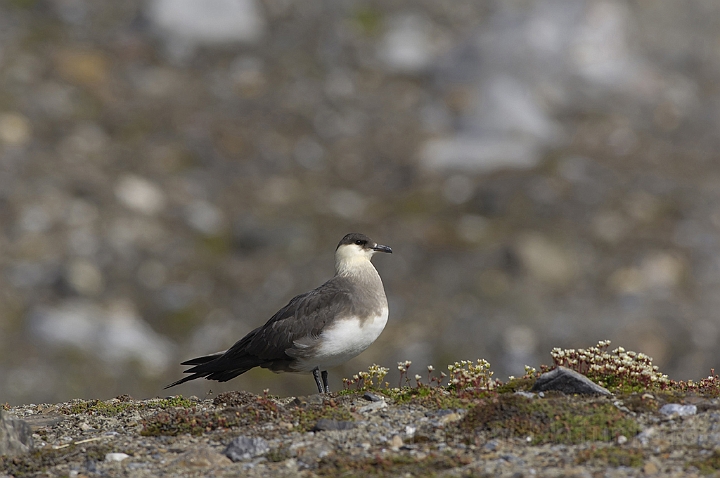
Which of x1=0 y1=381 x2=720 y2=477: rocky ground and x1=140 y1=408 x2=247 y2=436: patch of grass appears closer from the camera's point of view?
x1=0 y1=381 x2=720 y2=477: rocky ground

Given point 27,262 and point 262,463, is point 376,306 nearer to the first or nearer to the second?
point 262,463

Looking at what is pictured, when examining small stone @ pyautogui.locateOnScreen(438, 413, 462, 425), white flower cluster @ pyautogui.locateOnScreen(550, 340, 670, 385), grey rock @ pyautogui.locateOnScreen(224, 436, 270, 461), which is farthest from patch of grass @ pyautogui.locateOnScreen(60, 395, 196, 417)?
white flower cluster @ pyautogui.locateOnScreen(550, 340, 670, 385)

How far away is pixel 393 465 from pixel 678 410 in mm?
2479

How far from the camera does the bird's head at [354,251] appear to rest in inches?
428

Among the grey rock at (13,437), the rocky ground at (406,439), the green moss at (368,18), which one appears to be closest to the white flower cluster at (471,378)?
the rocky ground at (406,439)

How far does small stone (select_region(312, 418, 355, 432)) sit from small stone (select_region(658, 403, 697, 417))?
8.52 ft

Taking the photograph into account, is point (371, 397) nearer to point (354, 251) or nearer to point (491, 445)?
point (491, 445)

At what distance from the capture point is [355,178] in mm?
21953

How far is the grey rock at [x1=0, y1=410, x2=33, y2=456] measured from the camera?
754 cm

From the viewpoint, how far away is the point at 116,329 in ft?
57.1

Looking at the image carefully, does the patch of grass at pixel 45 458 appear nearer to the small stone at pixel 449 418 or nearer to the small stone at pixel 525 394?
the small stone at pixel 449 418

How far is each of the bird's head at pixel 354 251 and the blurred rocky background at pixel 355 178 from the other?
17.7 ft

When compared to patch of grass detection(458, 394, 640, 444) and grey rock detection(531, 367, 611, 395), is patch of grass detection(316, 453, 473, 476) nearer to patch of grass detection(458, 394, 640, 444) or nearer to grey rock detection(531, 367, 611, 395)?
patch of grass detection(458, 394, 640, 444)

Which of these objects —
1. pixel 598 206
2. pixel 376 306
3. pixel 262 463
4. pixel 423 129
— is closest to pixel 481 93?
pixel 423 129
